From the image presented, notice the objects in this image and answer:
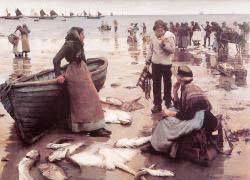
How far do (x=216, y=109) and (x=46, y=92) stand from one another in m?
4.37

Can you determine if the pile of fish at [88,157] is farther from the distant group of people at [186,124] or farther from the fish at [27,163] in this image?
the distant group of people at [186,124]

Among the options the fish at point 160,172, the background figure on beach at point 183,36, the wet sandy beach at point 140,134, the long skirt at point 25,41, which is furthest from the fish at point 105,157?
the background figure on beach at point 183,36

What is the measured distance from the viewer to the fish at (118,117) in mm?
8617

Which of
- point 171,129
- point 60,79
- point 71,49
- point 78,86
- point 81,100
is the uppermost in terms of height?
point 71,49

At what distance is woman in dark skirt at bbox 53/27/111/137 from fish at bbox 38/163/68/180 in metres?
1.46

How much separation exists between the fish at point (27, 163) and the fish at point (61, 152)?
0.24m

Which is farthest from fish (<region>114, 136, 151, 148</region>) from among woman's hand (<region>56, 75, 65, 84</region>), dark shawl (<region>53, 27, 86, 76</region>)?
dark shawl (<region>53, 27, 86, 76</region>)

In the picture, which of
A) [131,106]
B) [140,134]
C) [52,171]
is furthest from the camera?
[131,106]

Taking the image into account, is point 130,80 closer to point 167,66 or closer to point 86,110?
point 167,66

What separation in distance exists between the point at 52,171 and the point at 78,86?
190 centimetres

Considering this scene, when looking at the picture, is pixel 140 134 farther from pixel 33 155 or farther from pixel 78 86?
pixel 33 155

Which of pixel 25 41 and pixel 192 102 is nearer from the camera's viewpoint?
pixel 192 102

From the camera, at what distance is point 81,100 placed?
7477 millimetres

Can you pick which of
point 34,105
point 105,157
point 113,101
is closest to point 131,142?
point 105,157
